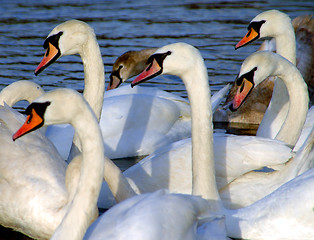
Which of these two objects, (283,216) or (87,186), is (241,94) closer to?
(283,216)

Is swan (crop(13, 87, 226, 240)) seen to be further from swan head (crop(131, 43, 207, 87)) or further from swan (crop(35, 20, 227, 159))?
swan (crop(35, 20, 227, 159))

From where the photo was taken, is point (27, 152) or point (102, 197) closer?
point (27, 152)

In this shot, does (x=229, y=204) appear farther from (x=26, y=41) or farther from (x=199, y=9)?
(x=199, y=9)

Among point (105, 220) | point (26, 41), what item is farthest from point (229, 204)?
point (26, 41)

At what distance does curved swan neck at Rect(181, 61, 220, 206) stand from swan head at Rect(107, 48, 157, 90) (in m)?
4.05

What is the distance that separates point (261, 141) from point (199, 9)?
→ 9.84 metres

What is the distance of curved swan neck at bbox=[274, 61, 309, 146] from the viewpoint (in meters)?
5.89

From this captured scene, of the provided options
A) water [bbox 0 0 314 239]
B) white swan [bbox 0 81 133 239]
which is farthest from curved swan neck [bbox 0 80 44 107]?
water [bbox 0 0 314 239]

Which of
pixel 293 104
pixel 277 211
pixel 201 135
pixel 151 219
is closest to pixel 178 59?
pixel 201 135

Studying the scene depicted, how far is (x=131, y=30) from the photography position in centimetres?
1268

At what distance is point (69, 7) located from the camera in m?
14.8

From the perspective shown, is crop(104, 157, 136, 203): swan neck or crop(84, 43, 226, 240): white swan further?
crop(104, 157, 136, 203): swan neck

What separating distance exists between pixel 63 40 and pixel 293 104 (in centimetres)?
189

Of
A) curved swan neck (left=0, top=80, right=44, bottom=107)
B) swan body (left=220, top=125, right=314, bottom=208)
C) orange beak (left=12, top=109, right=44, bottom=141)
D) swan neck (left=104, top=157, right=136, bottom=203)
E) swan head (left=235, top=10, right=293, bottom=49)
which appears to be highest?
orange beak (left=12, top=109, right=44, bottom=141)
